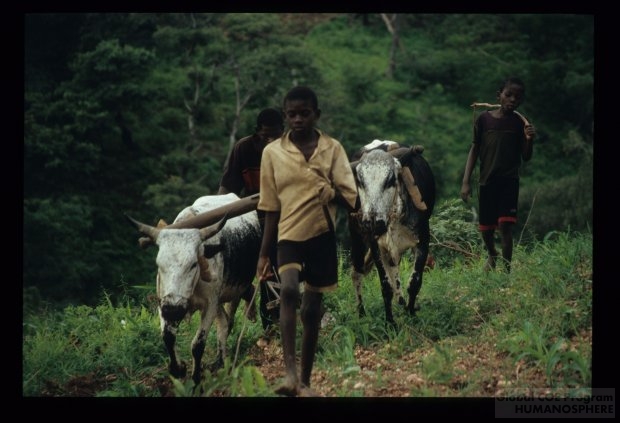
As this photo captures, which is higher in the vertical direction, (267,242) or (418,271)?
(267,242)

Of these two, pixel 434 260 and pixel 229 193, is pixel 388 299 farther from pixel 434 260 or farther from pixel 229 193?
pixel 434 260

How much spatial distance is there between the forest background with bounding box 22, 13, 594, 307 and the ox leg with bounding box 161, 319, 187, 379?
573 inches

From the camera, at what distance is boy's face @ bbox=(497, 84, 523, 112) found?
839cm

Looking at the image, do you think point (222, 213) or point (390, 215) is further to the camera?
point (390, 215)

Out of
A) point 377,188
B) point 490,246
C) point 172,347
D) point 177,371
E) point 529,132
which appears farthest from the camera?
point 490,246

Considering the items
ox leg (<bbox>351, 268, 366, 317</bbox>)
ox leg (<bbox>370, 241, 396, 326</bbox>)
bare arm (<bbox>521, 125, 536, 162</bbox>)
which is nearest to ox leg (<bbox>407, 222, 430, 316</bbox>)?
ox leg (<bbox>370, 241, 396, 326</bbox>)

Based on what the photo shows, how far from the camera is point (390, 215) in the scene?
7430 millimetres

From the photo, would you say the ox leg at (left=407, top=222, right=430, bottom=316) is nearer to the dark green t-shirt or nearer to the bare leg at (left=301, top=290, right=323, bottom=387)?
the dark green t-shirt

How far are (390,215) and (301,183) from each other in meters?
1.59

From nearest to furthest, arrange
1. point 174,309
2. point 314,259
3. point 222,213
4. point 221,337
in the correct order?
point 314,259
point 174,309
point 222,213
point 221,337

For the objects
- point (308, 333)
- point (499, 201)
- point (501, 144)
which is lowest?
point (308, 333)

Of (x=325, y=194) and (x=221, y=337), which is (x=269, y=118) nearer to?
(x=221, y=337)

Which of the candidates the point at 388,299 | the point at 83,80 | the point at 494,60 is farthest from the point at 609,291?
the point at 494,60

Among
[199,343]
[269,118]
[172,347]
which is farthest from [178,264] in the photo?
[269,118]
